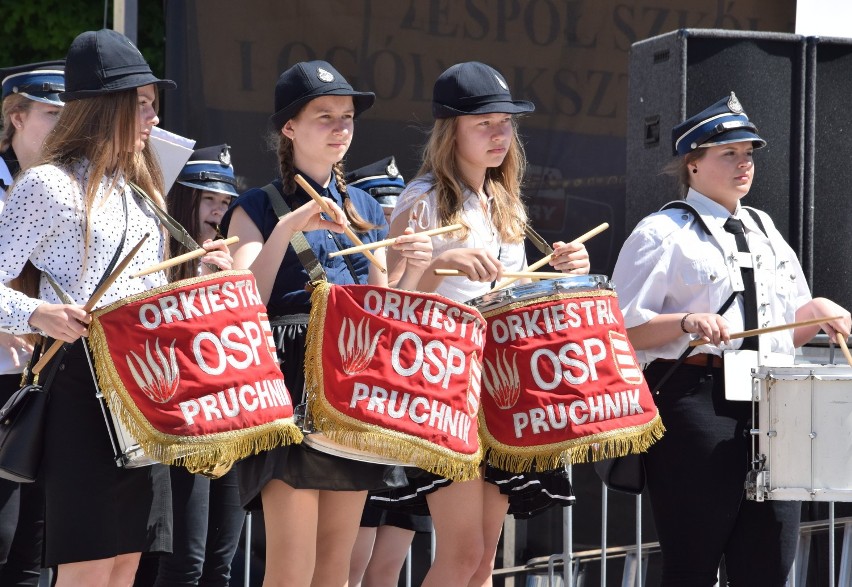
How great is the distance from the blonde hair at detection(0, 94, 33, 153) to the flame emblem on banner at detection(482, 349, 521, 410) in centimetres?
187

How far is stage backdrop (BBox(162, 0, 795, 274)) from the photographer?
5.89m

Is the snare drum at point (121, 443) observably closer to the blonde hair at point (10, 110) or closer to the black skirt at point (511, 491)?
the black skirt at point (511, 491)

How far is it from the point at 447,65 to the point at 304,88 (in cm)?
283

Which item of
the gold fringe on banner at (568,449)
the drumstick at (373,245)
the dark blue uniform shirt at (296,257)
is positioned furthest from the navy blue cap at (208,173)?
the gold fringe on banner at (568,449)

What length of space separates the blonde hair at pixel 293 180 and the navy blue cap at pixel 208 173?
1.15 metres

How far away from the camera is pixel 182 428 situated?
2.91m

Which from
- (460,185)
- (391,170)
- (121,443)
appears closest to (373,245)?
(460,185)

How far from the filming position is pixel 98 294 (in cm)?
298

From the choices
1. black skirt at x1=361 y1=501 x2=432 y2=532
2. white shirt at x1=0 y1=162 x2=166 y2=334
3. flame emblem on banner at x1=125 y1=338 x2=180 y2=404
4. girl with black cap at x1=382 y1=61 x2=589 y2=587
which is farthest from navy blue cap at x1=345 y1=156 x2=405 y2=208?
flame emblem on banner at x1=125 y1=338 x2=180 y2=404

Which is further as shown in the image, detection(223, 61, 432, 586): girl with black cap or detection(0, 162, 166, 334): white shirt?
detection(223, 61, 432, 586): girl with black cap

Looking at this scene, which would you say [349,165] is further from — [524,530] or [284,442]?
[284,442]

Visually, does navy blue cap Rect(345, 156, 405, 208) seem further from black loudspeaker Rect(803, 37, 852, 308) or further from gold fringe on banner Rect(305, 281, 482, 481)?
gold fringe on banner Rect(305, 281, 482, 481)

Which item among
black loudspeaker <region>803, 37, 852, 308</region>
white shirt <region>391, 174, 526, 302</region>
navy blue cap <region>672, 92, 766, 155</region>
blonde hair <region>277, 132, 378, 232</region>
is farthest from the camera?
black loudspeaker <region>803, 37, 852, 308</region>

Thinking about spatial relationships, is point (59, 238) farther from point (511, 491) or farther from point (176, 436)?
point (511, 491)
